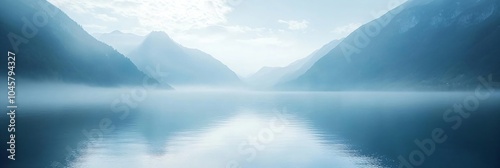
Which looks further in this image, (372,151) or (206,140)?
(206,140)

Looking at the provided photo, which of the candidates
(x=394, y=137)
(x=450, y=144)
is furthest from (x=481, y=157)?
(x=394, y=137)

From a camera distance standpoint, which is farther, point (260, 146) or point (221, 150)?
point (260, 146)

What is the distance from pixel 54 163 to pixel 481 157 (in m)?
49.4

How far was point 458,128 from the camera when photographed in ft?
216

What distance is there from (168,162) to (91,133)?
105ft

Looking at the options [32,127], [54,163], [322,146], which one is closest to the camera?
[54,163]

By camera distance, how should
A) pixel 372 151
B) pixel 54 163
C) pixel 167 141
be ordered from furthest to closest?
pixel 167 141
pixel 372 151
pixel 54 163

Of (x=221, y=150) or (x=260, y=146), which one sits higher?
(x=221, y=150)

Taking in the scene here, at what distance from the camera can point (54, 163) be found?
130 feet

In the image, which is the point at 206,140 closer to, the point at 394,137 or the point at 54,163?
the point at 54,163

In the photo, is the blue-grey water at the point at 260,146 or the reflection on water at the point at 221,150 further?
the reflection on water at the point at 221,150

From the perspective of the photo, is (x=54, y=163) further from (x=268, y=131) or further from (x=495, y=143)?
(x=495, y=143)

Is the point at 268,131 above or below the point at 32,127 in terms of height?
below

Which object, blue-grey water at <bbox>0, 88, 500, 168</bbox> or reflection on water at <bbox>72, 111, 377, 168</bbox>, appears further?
reflection on water at <bbox>72, 111, 377, 168</bbox>
